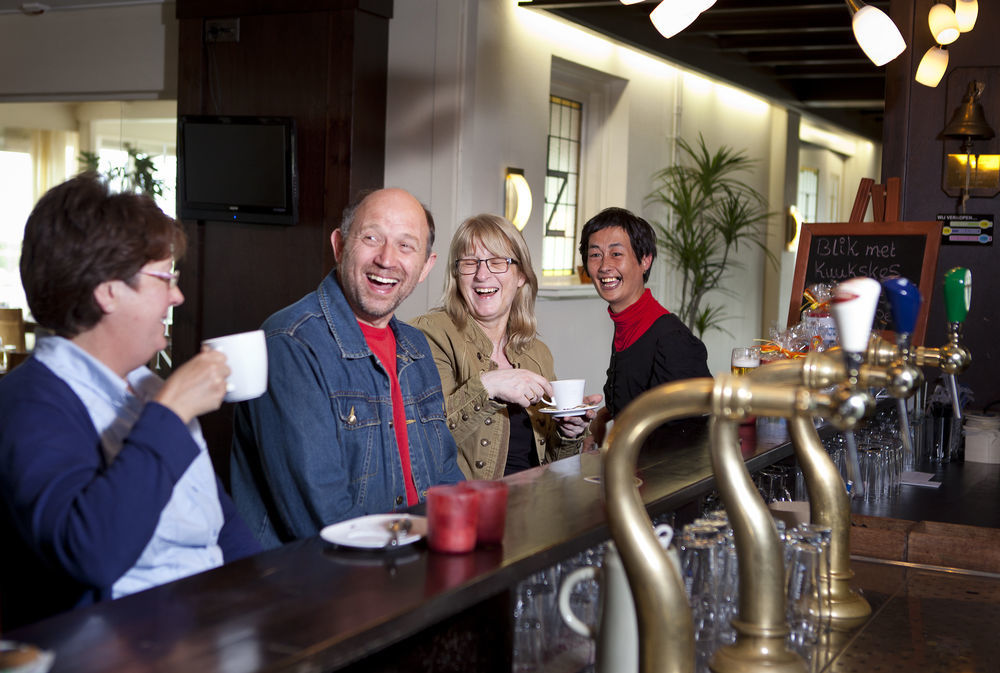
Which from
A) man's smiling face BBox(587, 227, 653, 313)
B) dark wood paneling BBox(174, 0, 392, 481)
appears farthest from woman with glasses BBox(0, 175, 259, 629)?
dark wood paneling BBox(174, 0, 392, 481)

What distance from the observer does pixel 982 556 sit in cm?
256

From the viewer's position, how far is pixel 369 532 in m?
A: 1.63

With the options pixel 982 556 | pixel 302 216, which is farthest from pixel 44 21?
pixel 982 556

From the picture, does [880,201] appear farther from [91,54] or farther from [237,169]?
[91,54]

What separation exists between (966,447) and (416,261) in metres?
2.38

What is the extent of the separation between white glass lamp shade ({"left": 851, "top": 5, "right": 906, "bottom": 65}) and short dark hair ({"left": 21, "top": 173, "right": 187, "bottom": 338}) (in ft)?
7.52

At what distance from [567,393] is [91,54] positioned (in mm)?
5658

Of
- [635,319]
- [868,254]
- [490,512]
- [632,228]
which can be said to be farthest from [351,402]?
[868,254]

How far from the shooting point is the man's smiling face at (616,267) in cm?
368

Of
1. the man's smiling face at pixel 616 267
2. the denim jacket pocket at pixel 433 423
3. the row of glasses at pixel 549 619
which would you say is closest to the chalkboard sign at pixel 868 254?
the man's smiling face at pixel 616 267

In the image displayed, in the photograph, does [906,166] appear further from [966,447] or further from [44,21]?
[44,21]

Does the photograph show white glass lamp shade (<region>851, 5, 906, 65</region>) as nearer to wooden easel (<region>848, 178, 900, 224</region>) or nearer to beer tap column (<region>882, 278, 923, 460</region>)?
wooden easel (<region>848, 178, 900, 224</region>)

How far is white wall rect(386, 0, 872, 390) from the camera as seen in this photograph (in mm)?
6086

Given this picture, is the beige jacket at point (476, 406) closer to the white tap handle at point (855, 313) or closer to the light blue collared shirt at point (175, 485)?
the light blue collared shirt at point (175, 485)
